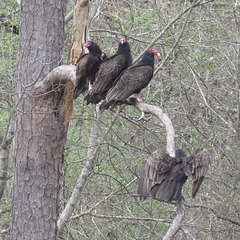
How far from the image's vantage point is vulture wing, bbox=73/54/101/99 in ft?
12.0

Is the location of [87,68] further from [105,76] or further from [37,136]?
[37,136]

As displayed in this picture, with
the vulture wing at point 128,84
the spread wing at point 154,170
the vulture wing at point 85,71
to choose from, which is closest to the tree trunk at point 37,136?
the vulture wing at point 85,71

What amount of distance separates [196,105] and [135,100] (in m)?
2.41

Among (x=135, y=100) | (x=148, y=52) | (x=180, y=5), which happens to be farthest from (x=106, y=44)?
(x=135, y=100)

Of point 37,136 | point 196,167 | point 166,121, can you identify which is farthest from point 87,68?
point 196,167

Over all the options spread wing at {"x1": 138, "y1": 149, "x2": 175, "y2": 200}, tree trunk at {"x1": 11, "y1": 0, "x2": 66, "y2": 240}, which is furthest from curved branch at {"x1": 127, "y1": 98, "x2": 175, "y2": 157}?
tree trunk at {"x1": 11, "y1": 0, "x2": 66, "y2": 240}

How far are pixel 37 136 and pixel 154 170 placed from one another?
1282mm

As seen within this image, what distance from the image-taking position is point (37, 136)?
3883 millimetres

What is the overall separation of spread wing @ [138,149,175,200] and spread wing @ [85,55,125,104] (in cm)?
97

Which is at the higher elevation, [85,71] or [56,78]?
[85,71]

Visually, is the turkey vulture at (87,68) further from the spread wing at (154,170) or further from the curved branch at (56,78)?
the spread wing at (154,170)

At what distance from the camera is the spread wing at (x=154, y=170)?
3.04m

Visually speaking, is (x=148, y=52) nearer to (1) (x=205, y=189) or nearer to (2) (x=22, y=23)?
(2) (x=22, y=23)

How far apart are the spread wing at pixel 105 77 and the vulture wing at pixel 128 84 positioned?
10 centimetres
